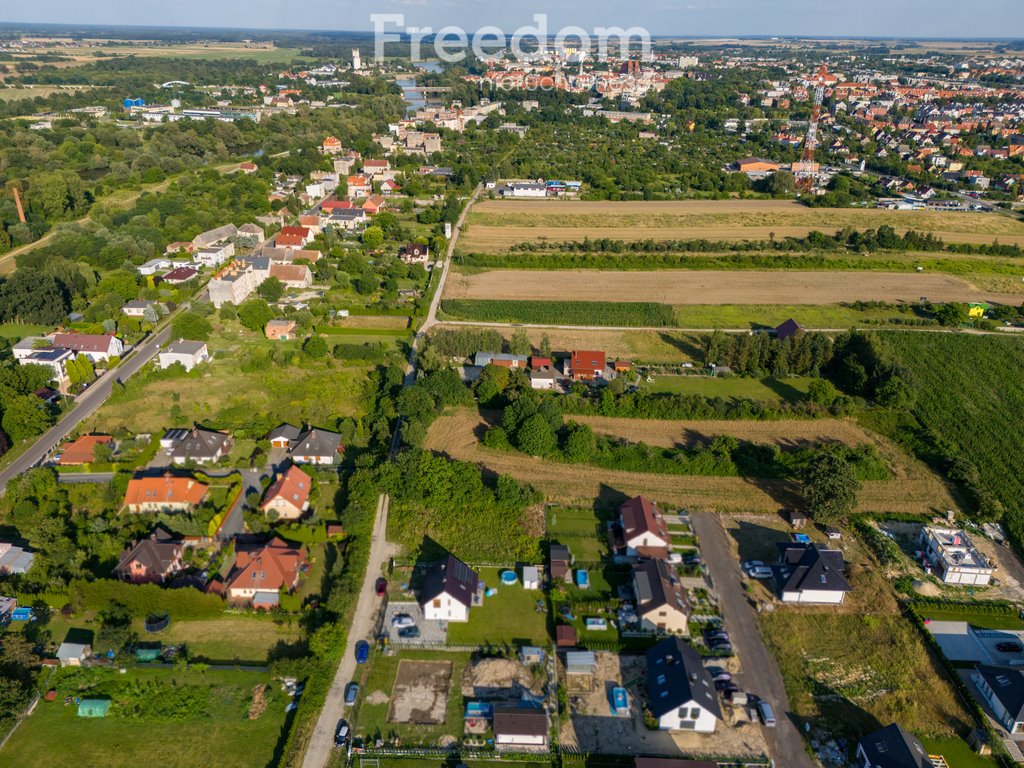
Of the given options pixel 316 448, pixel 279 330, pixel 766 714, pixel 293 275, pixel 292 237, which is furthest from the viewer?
pixel 292 237

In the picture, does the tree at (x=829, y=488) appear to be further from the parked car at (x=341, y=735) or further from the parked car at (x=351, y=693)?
the parked car at (x=341, y=735)

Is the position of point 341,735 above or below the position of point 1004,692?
below

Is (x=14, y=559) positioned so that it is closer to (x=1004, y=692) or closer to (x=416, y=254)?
(x=1004, y=692)

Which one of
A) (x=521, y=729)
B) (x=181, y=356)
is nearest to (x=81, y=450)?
(x=181, y=356)

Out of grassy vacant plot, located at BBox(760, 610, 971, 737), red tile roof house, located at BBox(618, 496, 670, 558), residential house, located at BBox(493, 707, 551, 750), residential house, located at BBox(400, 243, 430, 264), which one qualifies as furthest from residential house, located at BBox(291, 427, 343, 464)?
residential house, located at BBox(400, 243, 430, 264)

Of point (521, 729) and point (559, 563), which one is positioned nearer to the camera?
point (521, 729)

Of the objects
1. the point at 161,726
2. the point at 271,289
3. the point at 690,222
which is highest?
the point at 690,222

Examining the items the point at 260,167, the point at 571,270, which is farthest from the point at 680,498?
the point at 260,167
